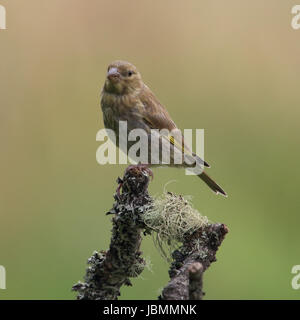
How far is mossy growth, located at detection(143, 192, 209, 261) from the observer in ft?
8.89

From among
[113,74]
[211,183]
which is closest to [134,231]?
[113,74]

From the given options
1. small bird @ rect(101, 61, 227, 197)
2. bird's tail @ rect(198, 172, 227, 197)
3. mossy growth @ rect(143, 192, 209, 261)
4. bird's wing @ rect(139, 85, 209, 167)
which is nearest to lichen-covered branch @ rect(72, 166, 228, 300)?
mossy growth @ rect(143, 192, 209, 261)

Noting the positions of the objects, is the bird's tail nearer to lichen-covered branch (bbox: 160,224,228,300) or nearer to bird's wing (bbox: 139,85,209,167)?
bird's wing (bbox: 139,85,209,167)

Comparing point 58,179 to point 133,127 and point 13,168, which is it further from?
point 133,127

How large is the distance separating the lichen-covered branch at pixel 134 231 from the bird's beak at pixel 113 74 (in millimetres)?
1145

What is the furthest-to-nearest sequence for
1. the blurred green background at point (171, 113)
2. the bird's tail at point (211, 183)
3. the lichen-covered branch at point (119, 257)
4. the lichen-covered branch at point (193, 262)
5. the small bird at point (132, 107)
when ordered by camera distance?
the blurred green background at point (171, 113) < the bird's tail at point (211, 183) < the small bird at point (132, 107) < the lichen-covered branch at point (119, 257) < the lichen-covered branch at point (193, 262)

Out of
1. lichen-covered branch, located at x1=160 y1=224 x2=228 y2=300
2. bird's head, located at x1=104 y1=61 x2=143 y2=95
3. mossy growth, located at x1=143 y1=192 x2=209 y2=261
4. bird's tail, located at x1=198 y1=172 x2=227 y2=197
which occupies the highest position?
bird's head, located at x1=104 y1=61 x2=143 y2=95

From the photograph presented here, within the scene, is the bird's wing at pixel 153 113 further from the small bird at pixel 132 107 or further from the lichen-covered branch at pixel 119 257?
the lichen-covered branch at pixel 119 257

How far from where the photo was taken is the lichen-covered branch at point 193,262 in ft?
6.66

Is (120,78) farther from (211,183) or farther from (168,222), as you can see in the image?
(168,222)

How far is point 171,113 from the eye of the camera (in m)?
5.34

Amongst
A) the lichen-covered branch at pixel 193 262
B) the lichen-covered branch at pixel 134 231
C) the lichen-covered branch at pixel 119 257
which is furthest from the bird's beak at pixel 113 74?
the lichen-covered branch at pixel 193 262

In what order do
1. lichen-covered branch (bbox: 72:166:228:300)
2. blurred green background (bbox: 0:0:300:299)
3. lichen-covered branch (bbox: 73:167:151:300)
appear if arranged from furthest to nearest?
blurred green background (bbox: 0:0:300:299), lichen-covered branch (bbox: 73:167:151:300), lichen-covered branch (bbox: 72:166:228:300)

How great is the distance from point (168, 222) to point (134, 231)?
18cm
